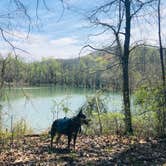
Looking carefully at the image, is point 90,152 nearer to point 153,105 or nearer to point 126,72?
point 153,105

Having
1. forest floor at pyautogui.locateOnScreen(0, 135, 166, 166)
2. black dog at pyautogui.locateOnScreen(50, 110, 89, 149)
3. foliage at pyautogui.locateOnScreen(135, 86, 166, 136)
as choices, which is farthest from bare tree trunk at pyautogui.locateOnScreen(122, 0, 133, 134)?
black dog at pyautogui.locateOnScreen(50, 110, 89, 149)

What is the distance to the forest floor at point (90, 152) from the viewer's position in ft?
31.0

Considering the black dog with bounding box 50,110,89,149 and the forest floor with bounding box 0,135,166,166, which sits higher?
the black dog with bounding box 50,110,89,149

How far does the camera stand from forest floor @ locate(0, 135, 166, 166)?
9.44 metres

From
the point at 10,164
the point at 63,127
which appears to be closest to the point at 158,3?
the point at 63,127

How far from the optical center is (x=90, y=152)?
10500 millimetres

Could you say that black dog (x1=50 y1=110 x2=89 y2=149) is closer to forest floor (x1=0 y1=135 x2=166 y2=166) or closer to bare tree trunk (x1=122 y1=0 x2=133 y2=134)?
forest floor (x1=0 y1=135 x2=166 y2=166)

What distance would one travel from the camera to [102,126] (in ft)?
52.8

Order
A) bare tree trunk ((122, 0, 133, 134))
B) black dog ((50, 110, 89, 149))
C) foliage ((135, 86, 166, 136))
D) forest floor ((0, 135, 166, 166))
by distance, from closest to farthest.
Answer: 1. forest floor ((0, 135, 166, 166))
2. black dog ((50, 110, 89, 149))
3. foliage ((135, 86, 166, 136))
4. bare tree trunk ((122, 0, 133, 134))

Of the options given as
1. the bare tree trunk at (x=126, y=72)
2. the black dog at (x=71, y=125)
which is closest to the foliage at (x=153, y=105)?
the bare tree trunk at (x=126, y=72)

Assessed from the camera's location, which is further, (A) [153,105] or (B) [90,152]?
(A) [153,105]

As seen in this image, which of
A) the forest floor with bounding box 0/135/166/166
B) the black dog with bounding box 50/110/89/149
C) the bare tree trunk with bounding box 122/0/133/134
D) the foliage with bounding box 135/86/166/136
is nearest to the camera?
the forest floor with bounding box 0/135/166/166

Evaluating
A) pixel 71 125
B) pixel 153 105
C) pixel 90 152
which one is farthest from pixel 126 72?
pixel 90 152

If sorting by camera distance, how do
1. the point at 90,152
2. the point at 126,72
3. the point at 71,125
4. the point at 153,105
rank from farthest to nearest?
the point at 126,72
the point at 153,105
the point at 71,125
the point at 90,152
